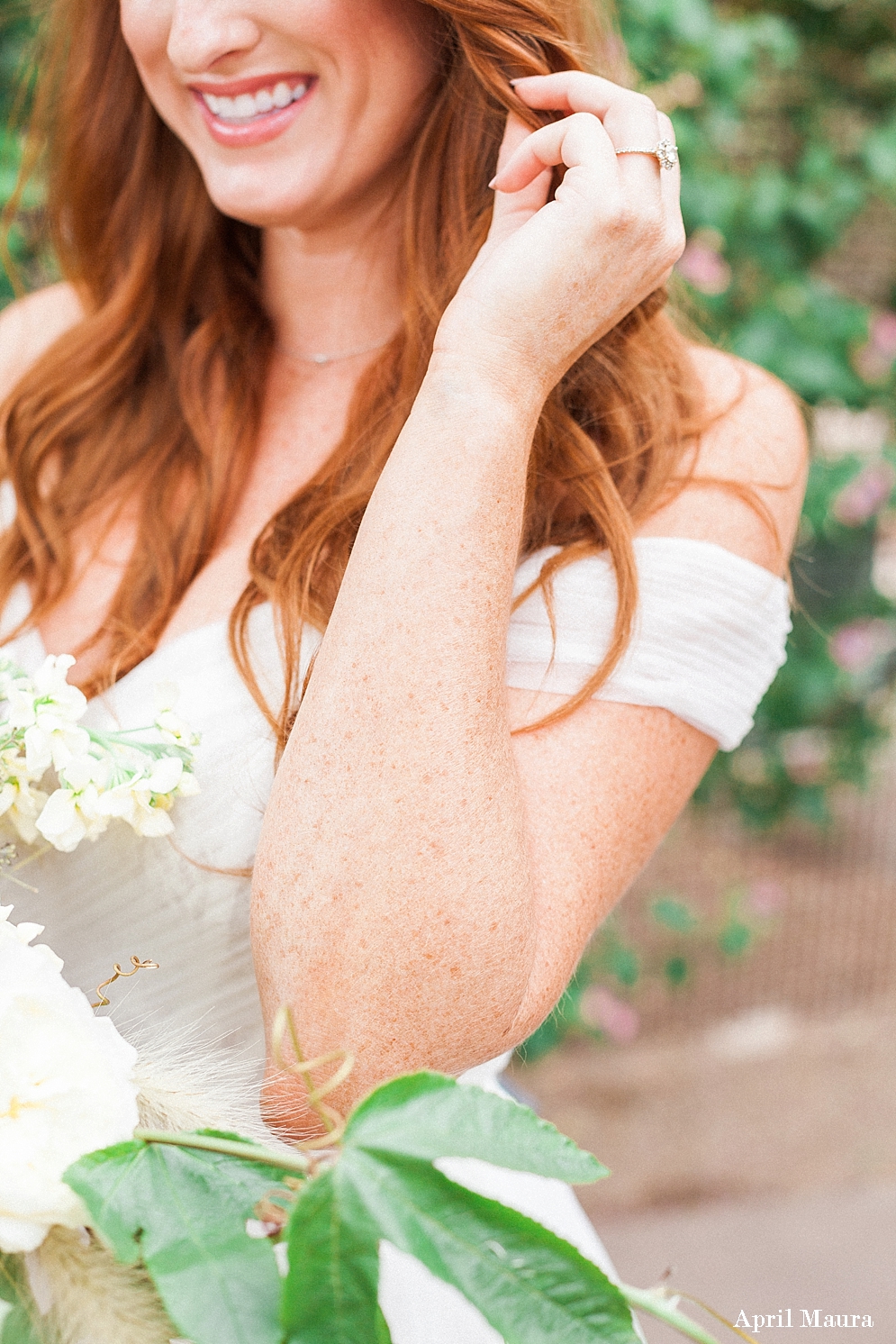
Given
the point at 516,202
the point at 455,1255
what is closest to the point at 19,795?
the point at 455,1255

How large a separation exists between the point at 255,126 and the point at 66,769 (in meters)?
0.67

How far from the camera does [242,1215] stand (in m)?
0.48

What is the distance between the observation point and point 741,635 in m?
1.10

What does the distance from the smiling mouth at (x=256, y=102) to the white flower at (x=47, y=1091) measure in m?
0.85

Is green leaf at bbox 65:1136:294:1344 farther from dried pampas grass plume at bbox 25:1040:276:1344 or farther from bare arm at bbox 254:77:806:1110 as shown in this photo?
bare arm at bbox 254:77:806:1110

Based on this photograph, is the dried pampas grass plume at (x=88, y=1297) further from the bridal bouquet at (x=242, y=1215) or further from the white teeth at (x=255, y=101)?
the white teeth at (x=255, y=101)

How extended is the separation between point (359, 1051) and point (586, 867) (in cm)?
23

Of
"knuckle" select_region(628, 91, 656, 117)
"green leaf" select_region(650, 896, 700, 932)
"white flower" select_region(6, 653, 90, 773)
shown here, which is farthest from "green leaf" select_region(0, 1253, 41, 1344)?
"green leaf" select_region(650, 896, 700, 932)

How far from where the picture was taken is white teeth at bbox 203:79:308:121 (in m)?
1.11

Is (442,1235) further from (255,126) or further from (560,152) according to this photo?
(255,126)

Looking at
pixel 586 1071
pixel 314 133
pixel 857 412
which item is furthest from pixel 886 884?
pixel 314 133

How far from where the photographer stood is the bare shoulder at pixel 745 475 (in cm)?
107

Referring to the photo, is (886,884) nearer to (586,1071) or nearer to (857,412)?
(586,1071)

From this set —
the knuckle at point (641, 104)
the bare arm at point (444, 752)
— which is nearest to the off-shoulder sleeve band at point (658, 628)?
the bare arm at point (444, 752)
